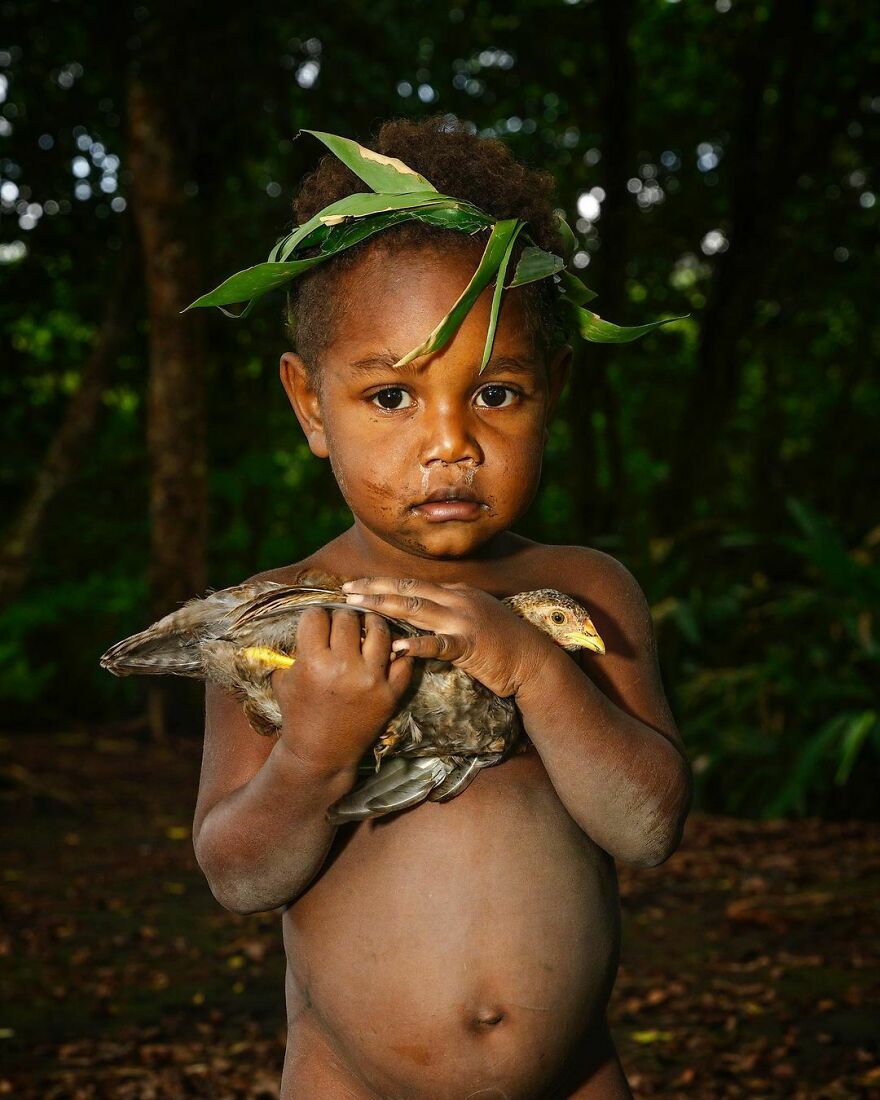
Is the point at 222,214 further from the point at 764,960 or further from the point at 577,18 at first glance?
the point at 764,960

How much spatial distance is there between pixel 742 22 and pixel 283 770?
35.2ft

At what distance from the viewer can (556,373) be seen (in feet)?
7.14

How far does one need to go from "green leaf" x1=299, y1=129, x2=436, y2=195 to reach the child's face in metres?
0.11

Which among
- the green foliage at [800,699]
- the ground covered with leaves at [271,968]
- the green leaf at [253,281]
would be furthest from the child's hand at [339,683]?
the green foliage at [800,699]

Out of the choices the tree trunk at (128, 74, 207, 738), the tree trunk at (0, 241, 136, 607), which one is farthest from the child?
the tree trunk at (0, 241, 136, 607)

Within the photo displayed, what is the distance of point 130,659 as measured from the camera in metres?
1.96

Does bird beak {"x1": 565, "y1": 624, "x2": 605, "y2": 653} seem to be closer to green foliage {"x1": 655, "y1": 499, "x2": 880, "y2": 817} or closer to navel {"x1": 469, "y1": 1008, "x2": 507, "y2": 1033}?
navel {"x1": 469, "y1": 1008, "x2": 507, "y2": 1033}

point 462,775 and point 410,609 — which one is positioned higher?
point 410,609

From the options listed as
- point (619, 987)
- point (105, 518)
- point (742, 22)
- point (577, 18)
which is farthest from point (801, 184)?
point (619, 987)

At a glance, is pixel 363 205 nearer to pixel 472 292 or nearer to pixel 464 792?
pixel 472 292

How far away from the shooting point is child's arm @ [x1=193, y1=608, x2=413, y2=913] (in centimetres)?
174

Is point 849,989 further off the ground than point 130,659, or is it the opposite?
point 130,659

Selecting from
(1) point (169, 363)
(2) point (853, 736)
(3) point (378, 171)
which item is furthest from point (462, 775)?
(1) point (169, 363)

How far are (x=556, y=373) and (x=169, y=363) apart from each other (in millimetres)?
6419
